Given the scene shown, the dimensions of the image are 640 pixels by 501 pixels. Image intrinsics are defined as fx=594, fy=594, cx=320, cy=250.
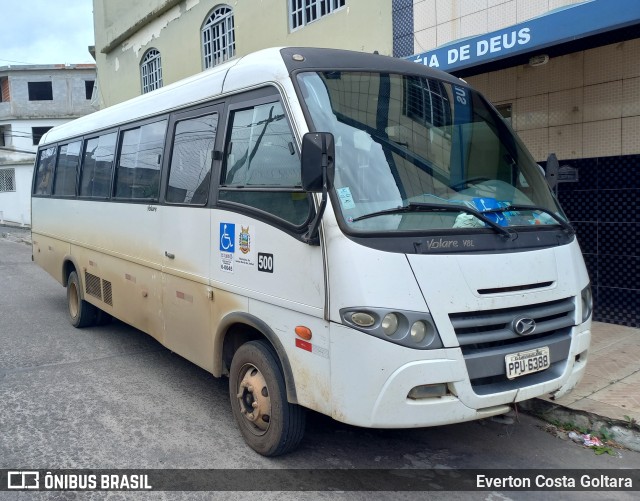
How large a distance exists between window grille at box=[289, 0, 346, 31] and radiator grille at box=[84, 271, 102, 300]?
6.21 metres

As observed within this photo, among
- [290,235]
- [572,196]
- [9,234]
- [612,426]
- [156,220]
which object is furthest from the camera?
[9,234]

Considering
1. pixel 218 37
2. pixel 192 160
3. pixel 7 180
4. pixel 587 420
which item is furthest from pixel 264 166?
pixel 7 180

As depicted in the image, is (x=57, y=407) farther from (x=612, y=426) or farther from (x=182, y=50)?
(x=182, y=50)

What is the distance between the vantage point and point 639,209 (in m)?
6.81

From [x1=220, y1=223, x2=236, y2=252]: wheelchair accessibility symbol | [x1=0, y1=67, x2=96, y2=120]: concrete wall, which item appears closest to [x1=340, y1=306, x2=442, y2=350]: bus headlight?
[x1=220, y1=223, x2=236, y2=252]: wheelchair accessibility symbol

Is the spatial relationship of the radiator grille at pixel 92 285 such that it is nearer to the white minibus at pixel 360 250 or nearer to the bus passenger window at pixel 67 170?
A: the bus passenger window at pixel 67 170

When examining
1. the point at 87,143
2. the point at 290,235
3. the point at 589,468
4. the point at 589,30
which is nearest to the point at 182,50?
the point at 87,143

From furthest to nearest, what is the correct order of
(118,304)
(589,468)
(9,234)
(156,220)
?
(9,234) < (118,304) < (156,220) < (589,468)

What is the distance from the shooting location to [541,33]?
6016 mm

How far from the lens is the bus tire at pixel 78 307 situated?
7906mm

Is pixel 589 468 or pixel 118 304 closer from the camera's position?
pixel 589 468

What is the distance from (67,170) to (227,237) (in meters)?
5.03

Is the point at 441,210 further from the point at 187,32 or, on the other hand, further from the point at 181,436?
the point at 187,32

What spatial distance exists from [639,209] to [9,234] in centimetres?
2532
